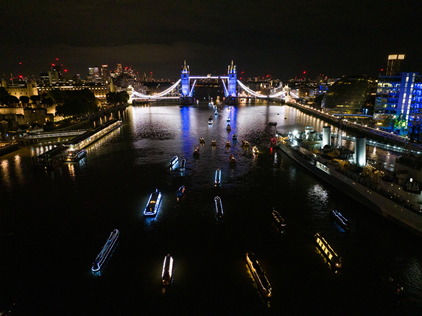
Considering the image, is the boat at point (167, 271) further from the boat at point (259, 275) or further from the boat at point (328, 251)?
the boat at point (328, 251)

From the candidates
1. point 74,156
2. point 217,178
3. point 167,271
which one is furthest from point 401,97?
point 74,156

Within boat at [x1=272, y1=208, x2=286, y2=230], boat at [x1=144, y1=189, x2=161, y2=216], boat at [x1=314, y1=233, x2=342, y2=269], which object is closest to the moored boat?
boat at [x1=144, y1=189, x2=161, y2=216]

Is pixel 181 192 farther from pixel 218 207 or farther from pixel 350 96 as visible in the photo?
pixel 350 96

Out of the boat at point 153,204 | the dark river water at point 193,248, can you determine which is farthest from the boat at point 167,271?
the boat at point 153,204

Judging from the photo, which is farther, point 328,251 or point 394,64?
point 394,64

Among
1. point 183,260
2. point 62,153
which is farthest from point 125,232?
point 62,153

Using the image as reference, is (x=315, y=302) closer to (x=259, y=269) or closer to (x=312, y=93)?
(x=259, y=269)

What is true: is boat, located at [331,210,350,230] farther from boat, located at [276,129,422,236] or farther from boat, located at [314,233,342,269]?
boat, located at [276,129,422,236]
